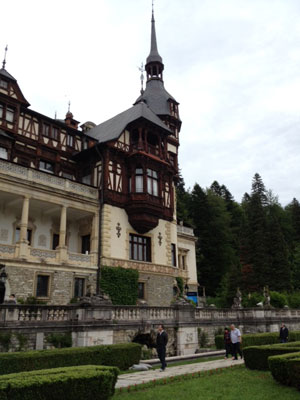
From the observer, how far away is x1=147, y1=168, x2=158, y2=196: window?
3222 cm

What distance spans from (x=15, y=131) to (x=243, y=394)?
25054 millimetres

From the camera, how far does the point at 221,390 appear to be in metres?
10.3

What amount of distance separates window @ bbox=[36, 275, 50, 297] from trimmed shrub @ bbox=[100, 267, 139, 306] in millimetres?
4042

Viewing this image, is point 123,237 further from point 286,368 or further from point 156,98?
point 286,368

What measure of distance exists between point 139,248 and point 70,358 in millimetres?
18523

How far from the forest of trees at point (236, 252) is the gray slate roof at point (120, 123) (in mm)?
17360

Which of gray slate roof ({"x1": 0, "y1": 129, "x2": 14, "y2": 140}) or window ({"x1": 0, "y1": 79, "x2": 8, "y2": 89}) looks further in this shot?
window ({"x1": 0, "y1": 79, "x2": 8, "y2": 89})

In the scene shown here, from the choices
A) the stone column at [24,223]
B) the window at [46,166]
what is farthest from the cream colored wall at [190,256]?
the stone column at [24,223]

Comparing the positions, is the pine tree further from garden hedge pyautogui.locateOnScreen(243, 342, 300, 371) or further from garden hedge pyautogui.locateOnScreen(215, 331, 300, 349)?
garden hedge pyautogui.locateOnScreen(243, 342, 300, 371)

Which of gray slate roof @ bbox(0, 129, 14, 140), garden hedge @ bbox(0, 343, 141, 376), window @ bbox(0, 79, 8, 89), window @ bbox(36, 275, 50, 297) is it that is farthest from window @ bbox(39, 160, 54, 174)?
garden hedge @ bbox(0, 343, 141, 376)

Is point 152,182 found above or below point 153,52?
below

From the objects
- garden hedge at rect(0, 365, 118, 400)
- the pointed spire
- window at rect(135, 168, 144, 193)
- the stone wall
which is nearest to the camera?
garden hedge at rect(0, 365, 118, 400)

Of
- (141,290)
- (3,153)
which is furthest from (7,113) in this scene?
(141,290)

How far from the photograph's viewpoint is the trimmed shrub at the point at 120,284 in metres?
28.1
